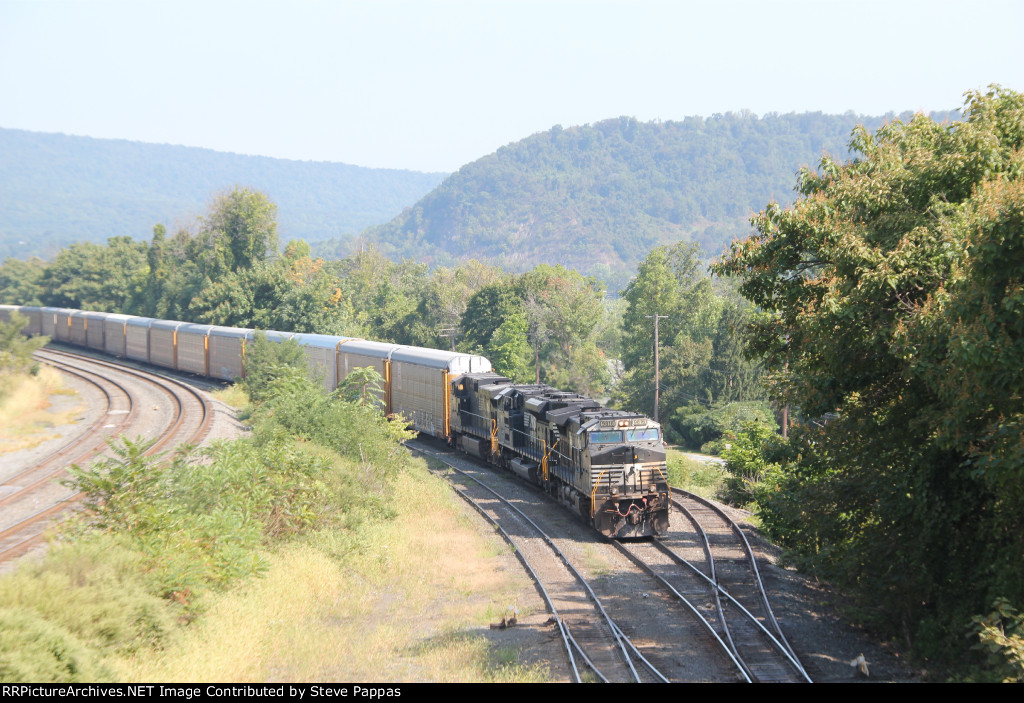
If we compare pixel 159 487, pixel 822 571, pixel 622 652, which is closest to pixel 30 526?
pixel 159 487

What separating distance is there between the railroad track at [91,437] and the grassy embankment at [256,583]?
2285 mm

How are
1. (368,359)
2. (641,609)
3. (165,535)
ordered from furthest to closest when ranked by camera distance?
(368,359), (641,609), (165,535)

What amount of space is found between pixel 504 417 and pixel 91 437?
16.3 m

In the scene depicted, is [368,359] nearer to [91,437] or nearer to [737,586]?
[91,437]

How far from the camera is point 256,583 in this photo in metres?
15.4

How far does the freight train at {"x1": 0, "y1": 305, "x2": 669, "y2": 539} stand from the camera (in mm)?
20812

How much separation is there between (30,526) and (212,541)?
6757 mm

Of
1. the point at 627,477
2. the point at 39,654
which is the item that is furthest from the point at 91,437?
the point at 39,654

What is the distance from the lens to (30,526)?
1864cm

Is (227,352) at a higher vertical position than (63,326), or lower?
lower

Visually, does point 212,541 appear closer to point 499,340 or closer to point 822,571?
point 822,571

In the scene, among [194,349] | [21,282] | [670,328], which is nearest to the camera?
[194,349]

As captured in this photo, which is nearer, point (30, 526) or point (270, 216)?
point (30, 526)
